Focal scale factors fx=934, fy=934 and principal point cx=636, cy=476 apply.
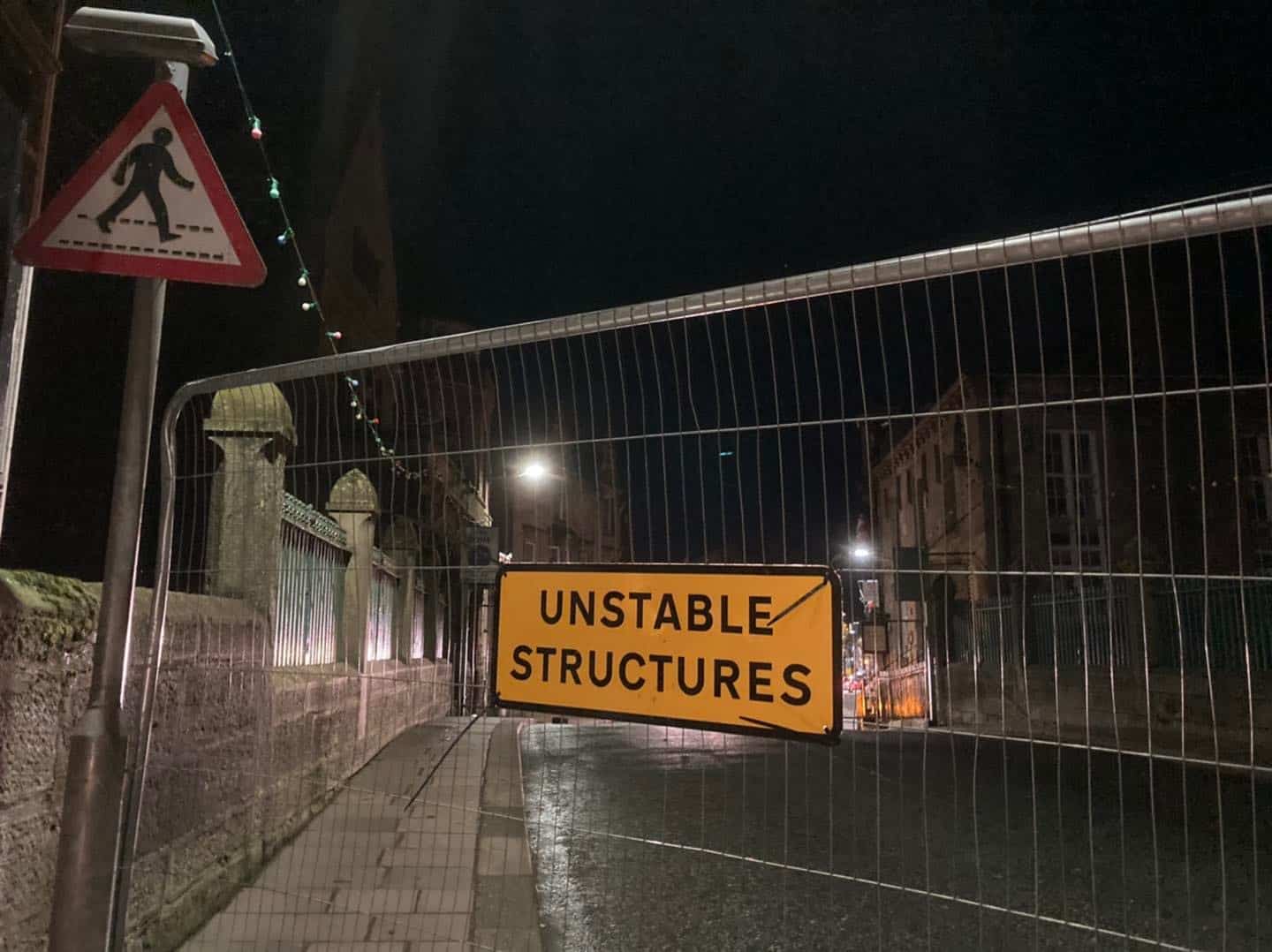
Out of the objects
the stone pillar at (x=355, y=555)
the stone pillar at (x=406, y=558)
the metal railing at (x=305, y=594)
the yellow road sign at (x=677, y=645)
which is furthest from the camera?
the stone pillar at (x=355, y=555)

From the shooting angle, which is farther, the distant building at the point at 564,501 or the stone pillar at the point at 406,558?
the stone pillar at the point at 406,558

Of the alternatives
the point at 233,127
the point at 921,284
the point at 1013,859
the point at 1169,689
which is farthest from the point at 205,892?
the point at 233,127

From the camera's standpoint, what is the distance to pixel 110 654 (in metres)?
2.71

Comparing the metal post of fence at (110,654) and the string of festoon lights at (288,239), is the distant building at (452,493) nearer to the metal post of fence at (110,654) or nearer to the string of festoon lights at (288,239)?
the string of festoon lights at (288,239)

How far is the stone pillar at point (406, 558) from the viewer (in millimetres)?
3674

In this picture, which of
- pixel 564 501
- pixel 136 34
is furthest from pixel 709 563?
pixel 136 34

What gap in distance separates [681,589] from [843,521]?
0.56 meters

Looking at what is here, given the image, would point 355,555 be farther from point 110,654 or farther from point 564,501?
point 110,654

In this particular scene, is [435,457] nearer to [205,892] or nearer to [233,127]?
[205,892]

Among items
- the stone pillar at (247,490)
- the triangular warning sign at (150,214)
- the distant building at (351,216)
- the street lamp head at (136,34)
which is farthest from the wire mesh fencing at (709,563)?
the distant building at (351,216)

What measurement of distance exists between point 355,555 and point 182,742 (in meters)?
2.39

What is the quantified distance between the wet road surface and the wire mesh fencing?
4 centimetres

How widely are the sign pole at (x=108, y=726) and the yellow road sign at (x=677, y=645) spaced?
111 cm

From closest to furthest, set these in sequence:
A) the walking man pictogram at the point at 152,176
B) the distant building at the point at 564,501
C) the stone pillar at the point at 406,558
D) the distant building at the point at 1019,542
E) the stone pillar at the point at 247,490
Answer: the distant building at the point at 1019,542, the walking man pictogram at the point at 152,176, the distant building at the point at 564,501, the stone pillar at the point at 406,558, the stone pillar at the point at 247,490
